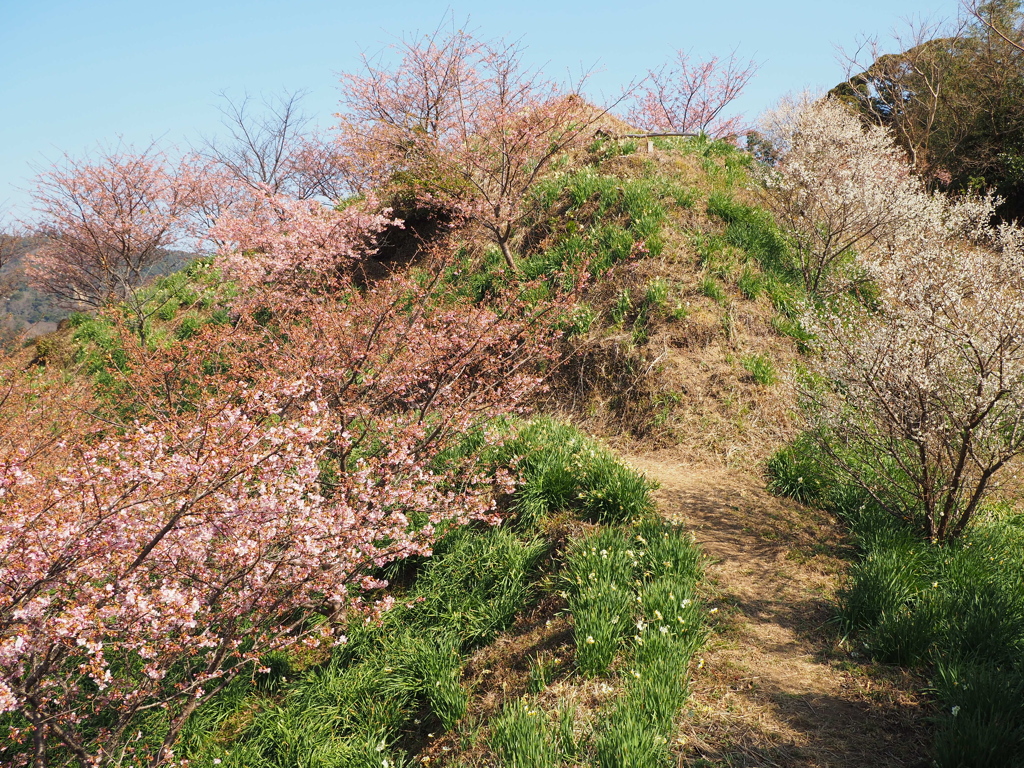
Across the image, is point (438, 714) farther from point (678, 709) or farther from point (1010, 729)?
point (1010, 729)

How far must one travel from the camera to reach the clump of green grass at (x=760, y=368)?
22.6 ft

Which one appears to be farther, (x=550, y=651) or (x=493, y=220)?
(x=493, y=220)

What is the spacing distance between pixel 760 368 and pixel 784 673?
437 centimetres

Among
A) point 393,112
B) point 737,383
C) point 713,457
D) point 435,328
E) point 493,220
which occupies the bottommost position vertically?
point 713,457

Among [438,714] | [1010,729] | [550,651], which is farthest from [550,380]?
[1010,729]

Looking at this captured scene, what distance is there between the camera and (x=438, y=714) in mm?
3459

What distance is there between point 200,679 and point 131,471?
149 centimetres

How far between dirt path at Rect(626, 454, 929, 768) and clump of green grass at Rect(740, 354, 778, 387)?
7.26 feet

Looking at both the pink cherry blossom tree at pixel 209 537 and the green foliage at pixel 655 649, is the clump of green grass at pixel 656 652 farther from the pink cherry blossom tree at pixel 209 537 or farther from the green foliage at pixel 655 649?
the pink cherry blossom tree at pixel 209 537

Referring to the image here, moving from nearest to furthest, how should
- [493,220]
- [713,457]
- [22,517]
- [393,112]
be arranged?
[22,517]
[713,457]
[493,220]
[393,112]

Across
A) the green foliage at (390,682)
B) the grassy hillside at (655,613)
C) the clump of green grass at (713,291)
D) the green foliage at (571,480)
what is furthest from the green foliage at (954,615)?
the clump of green grass at (713,291)

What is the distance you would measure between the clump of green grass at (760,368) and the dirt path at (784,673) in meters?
2.21

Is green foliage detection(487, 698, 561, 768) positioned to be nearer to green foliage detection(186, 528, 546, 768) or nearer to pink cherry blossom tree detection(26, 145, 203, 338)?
green foliage detection(186, 528, 546, 768)

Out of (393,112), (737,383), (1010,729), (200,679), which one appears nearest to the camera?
(1010,729)
